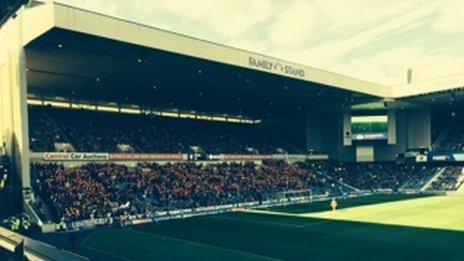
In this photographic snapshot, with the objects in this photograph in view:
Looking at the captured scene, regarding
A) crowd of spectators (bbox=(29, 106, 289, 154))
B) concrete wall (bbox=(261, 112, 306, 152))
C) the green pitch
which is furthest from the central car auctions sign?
concrete wall (bbox=(261, 112, 306, 152))

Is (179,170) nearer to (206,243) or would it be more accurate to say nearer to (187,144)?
(187,144)

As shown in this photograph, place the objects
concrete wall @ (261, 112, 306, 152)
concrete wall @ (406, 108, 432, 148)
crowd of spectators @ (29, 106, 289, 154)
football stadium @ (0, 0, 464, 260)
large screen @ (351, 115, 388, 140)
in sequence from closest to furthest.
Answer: football stadium @ (0, 0, 464, 260)
crowd of spectators @ (29, 106, 289, 154)
large screen @ (351, 115, 388, 140)
concrete wall @ (406, 108, 432, 148)
concrete wall @ (261, 112, 306, 152)

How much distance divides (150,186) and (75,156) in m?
8.53

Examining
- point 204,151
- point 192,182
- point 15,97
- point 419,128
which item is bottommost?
point 192,182

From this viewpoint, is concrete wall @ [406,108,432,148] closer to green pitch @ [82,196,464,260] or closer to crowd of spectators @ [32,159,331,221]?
crowd of spectators @ [32,159,331,221]

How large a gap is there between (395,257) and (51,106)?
164ft

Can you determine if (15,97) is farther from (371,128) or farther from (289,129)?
(371,128)

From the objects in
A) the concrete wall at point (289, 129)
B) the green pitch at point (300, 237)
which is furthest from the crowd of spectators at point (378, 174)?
the green pitch at point (300, 237)

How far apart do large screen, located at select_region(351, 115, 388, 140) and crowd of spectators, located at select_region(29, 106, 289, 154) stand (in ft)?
43.9

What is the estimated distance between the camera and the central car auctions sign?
49.2 metres

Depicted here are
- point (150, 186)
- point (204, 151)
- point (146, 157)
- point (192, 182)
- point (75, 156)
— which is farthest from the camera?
point (204, 151)

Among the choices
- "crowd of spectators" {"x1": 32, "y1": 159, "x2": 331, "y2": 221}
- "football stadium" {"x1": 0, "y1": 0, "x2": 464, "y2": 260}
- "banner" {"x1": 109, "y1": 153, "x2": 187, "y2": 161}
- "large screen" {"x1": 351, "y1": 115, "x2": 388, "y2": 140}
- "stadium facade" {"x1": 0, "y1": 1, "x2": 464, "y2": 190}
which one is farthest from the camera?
"large screen" {"x1": 351, "y1": 115, "x2": 388, "y2": 140}

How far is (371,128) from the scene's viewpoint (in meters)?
84.3

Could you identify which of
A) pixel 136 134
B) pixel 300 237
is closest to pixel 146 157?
pixel 136 134
